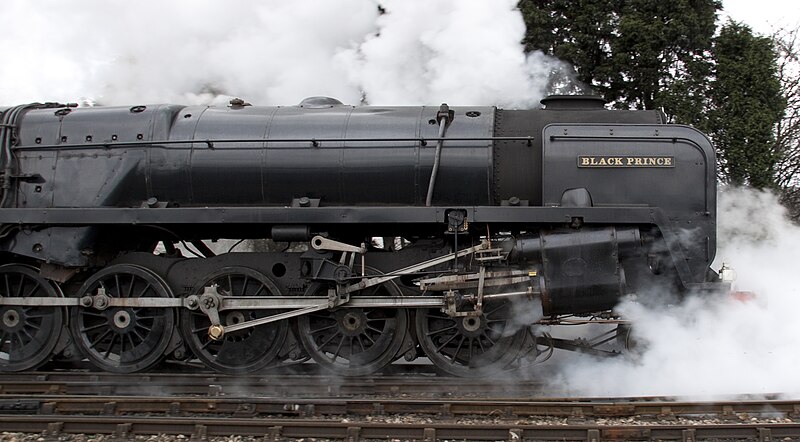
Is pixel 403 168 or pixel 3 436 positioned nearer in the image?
pixel 3 436

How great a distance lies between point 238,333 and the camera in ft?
26.3

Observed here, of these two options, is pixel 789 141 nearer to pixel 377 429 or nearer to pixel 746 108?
pixel 746 108

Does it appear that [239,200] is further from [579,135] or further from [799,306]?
[799,306]

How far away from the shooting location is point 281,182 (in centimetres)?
763

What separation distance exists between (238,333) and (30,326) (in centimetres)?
232

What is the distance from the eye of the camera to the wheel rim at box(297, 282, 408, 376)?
7676 millimetres

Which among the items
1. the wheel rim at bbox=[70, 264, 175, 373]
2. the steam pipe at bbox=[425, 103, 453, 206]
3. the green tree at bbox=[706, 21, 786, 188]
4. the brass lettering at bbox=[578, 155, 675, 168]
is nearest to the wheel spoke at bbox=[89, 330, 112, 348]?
the wheel rim at bbox=[70, 264, 175, 373]

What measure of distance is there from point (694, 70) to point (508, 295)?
9.13 meters

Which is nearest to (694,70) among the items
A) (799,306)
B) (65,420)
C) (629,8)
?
(629,8)

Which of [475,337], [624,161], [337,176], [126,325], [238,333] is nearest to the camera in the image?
[624,161]

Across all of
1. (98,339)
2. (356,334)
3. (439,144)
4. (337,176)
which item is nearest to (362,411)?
(356,334)

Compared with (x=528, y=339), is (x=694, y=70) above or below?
above

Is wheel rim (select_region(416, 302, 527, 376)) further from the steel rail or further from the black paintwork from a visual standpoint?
the steel rail

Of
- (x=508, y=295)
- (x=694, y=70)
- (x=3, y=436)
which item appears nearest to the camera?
(x=3, y=436)
